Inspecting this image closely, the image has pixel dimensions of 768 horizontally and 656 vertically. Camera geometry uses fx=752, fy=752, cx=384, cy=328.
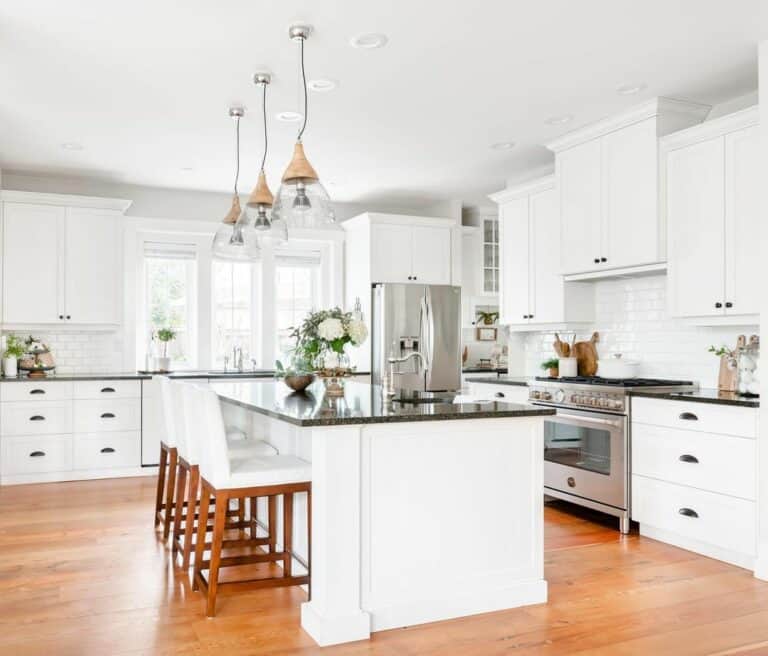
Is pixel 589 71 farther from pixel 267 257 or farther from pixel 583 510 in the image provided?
pixel 267 257

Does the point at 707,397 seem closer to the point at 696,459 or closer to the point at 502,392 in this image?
the point at 696,459

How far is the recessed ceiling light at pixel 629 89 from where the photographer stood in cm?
420

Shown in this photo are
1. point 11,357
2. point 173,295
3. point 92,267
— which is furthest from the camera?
point 173,295

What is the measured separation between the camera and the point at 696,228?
4.26m

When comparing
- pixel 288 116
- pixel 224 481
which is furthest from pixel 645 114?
pixel 224 481

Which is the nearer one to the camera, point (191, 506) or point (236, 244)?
point (191, 506)

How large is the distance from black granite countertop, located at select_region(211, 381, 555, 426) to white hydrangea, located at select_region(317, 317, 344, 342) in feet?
1.00

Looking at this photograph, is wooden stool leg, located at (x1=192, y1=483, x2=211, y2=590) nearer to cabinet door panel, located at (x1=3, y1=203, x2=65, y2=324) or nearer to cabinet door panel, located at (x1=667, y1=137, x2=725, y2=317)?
cabinet door panel, located at (x1=667, y1=137, x2=725, y2=317)

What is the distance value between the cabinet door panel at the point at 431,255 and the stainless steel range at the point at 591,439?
2.44m

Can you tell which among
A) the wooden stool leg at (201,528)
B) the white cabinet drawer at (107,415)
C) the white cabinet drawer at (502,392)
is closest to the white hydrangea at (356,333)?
the wooden stool leg at (201,528)

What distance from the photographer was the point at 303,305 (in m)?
7.66

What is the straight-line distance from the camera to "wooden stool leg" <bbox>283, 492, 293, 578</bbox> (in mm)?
3479

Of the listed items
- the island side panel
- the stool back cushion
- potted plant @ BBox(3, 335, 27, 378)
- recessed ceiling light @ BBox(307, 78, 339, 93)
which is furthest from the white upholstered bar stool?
potted plant @ BBox(3, 335, 27, 378)

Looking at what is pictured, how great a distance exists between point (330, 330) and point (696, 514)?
84.9 inches
